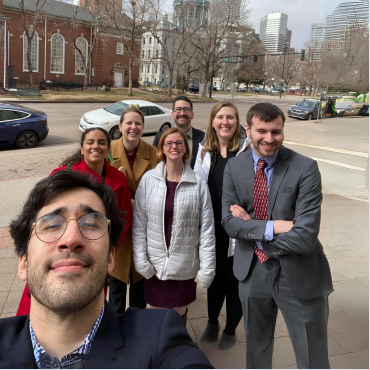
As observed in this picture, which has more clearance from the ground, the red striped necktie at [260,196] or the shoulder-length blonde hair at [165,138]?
the shoulder-length blonde hair at [165,138]

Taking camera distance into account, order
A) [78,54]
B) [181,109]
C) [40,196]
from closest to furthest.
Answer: [40,196] → [181,109] → [78,54]

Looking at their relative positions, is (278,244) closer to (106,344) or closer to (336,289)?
(106,344)

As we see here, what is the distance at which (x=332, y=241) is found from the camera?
5.61 m

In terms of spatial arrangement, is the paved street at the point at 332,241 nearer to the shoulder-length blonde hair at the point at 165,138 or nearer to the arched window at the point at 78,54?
the shoulder-length blonde hair at the point at 165,138

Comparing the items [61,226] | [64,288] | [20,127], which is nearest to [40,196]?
[61,226]

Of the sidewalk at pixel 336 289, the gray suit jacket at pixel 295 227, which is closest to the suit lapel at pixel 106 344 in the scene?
the gray suit jacket at pixel 295 227

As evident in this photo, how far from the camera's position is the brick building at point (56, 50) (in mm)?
39188

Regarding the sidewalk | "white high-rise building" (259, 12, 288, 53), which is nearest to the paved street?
the sidewalk

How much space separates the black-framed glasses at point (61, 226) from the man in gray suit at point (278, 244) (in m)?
1.10

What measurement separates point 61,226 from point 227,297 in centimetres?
213

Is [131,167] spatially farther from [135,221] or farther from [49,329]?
[49,329]

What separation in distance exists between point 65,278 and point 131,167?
2307 mm

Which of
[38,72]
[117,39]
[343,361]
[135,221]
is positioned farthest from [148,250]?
[117,39]

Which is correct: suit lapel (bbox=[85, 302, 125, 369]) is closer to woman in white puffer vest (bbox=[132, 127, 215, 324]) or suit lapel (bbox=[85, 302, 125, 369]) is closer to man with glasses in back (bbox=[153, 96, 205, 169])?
woman in white puffer vest (bbox=[132, 127, 215, 324])
